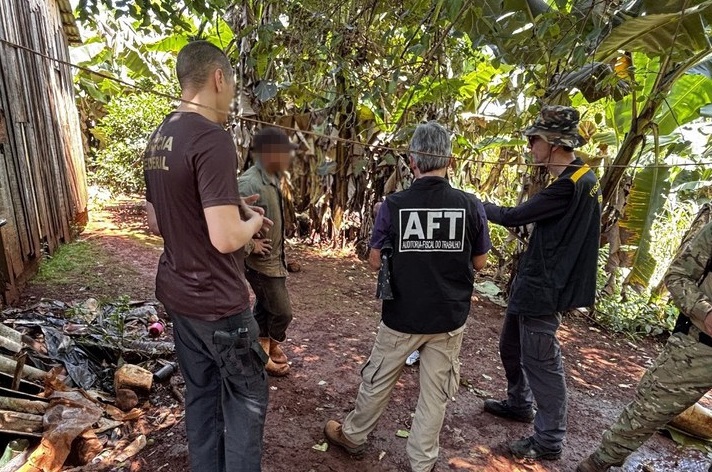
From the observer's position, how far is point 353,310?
203 inches

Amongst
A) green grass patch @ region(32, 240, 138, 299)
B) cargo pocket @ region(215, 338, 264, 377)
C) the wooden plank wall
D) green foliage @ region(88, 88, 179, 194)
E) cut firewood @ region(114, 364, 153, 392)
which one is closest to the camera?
cargo pocket @ region(215, 338, 264, 377)

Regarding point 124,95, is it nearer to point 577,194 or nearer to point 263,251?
point 263,251

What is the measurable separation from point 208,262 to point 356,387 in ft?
6.82

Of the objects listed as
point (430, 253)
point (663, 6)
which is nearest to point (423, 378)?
point (430, 253)

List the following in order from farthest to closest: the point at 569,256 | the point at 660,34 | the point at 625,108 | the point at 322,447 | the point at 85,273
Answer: the point at 625,108 → the point at 85,273 → the point at 660,34 → the point at 322,447 → the point at 569,256

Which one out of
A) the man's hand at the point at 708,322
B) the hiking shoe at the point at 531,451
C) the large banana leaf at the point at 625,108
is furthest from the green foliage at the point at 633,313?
the man's hand at the point at 708,322

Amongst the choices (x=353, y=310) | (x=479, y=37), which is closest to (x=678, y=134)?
(x=479, y=37)

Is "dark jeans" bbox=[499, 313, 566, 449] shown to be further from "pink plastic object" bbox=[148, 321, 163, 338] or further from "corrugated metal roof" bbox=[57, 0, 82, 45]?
"corrugated metal roof" bbox=[57, 0, 82, 45]

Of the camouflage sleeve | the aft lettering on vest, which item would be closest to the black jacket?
the camouflage sleeve

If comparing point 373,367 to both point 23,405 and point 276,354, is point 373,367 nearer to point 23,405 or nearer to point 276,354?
point 276,354

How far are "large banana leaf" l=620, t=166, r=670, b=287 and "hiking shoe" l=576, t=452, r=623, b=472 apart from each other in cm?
338

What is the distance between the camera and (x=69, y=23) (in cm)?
808

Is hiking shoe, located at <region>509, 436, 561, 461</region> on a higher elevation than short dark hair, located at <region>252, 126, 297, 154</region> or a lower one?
lower

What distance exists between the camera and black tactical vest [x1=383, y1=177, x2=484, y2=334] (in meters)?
2.25
